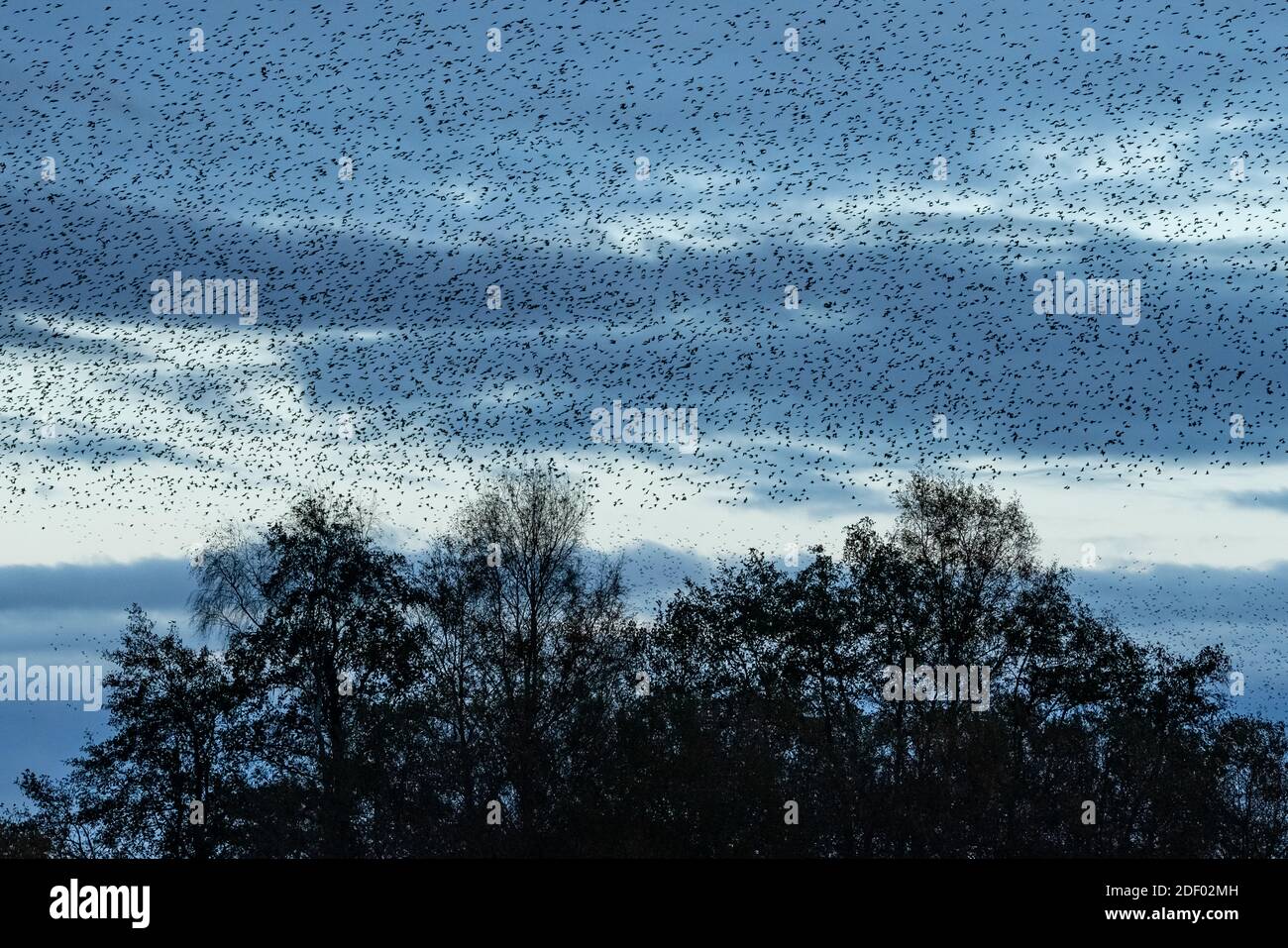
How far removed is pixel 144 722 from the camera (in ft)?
173

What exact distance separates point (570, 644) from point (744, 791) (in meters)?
6.85

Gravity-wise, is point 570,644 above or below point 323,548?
below

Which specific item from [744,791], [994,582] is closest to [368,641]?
[744,791]

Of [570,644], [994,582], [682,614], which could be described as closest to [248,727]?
[570,644]

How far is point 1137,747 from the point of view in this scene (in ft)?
164

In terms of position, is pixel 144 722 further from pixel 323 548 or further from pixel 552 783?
pixel 552 783

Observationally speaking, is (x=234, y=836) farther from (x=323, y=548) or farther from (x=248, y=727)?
(x=323, y=548)

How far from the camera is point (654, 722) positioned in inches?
1914

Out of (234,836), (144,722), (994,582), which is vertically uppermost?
(994,582)

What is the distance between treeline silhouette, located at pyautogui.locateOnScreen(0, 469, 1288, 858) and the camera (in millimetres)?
47219

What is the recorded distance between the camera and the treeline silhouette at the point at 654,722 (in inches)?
1859
